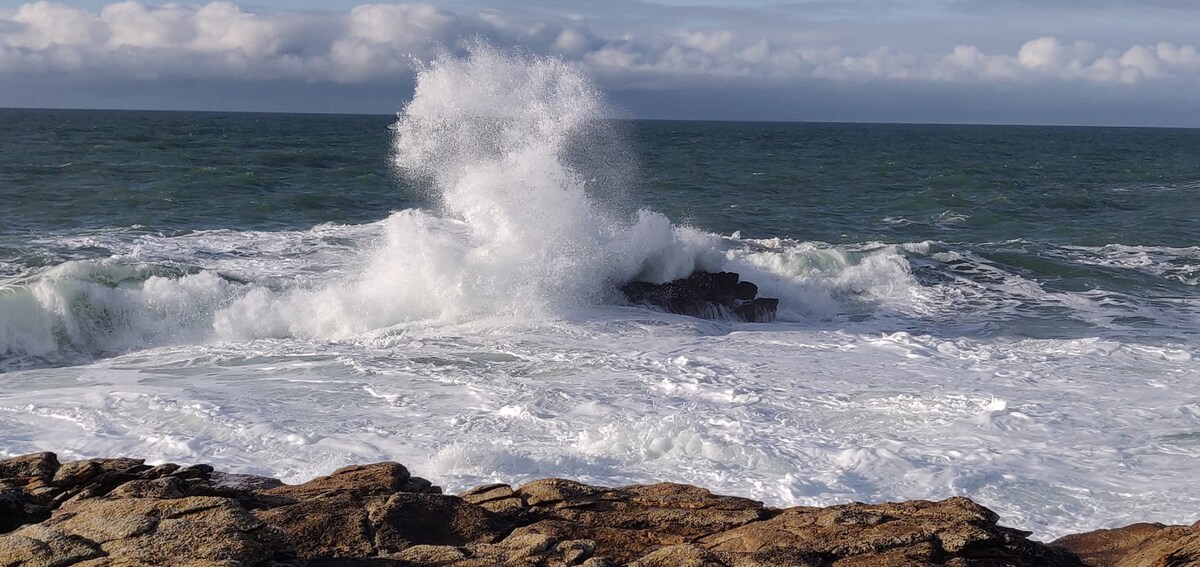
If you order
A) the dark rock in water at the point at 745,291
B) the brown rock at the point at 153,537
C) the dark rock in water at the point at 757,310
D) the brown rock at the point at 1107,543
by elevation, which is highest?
the brown rock at the point at 153,537

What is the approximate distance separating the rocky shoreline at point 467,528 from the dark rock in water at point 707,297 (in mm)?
7973

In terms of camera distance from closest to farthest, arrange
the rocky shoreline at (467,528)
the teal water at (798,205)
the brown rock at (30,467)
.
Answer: the rocky shoreline at (467,528), the brown rock at (30,467), the teal water at (798,205)

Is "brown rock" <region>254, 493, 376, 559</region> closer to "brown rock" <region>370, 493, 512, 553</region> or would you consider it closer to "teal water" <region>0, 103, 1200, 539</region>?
"brown rock" <region>370, 493, 512, 553</region>

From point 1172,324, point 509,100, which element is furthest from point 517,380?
point 1172,324

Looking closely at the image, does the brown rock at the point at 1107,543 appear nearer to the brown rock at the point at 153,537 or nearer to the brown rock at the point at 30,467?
the brown rock at the point at 153,537

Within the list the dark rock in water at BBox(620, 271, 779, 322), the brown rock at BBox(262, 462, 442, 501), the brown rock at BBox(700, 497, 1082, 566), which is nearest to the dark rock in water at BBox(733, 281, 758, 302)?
the dark rock in water at BBox(620, 271, 779, 322)

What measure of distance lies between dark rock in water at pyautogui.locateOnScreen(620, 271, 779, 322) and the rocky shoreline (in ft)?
26.2

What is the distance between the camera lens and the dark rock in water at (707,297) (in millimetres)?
13352

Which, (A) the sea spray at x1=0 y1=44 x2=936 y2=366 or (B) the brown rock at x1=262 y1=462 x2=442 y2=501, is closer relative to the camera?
(B) the brown rock at x1=262 y1=462 x2=442 y2=501

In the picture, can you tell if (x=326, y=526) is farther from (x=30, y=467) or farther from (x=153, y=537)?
(x=30, y=467)

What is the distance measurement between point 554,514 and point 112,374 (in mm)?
6865

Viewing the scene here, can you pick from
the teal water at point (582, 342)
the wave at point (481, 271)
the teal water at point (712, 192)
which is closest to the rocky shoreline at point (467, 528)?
the teal water at point (582, 342)

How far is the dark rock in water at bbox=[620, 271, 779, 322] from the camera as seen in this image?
13.4 m

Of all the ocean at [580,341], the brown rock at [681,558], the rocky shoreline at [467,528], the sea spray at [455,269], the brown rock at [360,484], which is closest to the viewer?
the rocky shoreline at [467,528]
